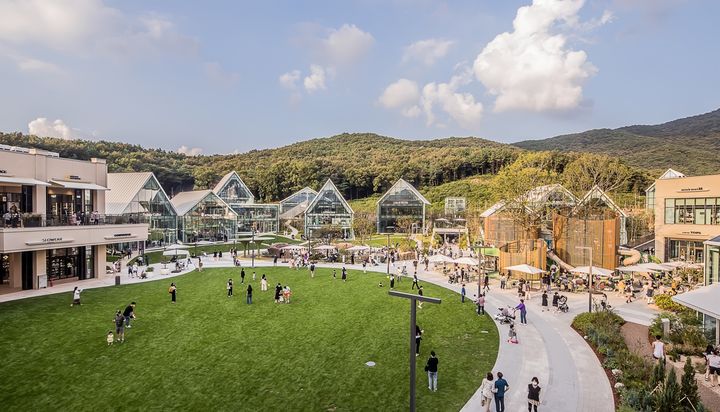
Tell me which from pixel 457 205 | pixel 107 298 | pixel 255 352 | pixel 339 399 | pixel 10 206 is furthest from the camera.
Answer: pixel 457 205

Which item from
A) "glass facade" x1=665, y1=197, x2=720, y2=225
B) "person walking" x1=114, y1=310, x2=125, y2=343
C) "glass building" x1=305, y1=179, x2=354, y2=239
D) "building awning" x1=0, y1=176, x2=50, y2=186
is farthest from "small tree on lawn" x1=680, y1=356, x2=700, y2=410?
"glass building" x1=305, y1=179, x2=354, y2=239

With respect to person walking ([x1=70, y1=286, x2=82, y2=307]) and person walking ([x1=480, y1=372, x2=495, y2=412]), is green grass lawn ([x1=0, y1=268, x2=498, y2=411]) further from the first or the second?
person walking ([x1=480, y1=372, x2=495, y2=412])

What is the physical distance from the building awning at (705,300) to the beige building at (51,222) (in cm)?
3170

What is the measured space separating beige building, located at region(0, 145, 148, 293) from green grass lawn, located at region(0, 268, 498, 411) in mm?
3955

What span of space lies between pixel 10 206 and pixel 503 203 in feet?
→ 125

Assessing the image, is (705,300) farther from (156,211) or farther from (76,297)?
(156,211)

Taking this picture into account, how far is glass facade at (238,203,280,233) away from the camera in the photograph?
2406 inches

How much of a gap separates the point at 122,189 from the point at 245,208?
60.3ft

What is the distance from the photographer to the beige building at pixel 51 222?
2364 centimetres

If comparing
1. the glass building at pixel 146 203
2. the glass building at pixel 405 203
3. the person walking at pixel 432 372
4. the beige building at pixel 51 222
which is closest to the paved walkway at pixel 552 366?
the person walking at pixel 432 372

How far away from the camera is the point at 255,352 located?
14.7 m

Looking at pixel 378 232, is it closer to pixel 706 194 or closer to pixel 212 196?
pixel 212 196

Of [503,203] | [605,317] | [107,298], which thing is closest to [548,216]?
[503,203]

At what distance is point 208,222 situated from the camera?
55562mm
